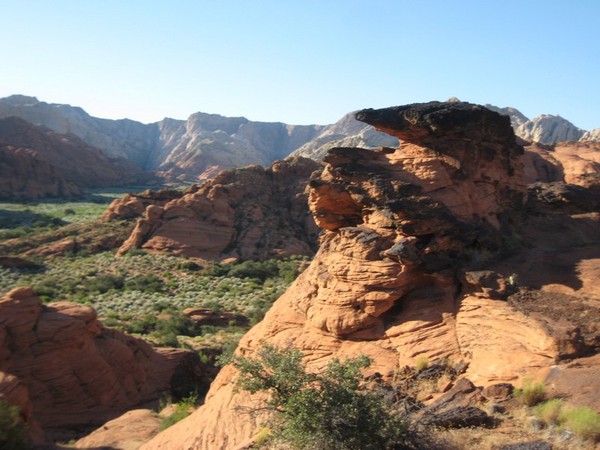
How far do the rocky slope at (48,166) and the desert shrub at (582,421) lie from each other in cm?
8999

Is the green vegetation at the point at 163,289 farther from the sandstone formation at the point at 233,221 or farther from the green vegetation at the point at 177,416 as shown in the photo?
the green vegetation at the point at 177,416

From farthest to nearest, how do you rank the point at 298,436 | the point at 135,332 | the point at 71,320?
1. the point at 135,332
2. the point at 71,320
3. the point at 298,436

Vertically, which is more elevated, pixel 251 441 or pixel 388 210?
pixel 388 210

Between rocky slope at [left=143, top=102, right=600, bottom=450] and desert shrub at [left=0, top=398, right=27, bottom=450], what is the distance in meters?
3.06

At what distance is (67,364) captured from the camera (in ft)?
59.4

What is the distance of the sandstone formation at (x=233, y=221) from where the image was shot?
4575 cm

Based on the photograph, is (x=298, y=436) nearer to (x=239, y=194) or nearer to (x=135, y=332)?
(x=135, y=332)

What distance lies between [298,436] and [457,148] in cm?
881

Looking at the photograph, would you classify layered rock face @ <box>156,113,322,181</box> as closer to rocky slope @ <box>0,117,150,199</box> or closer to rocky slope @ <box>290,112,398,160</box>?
rocky slope @ <box>0,117,150,199</box>

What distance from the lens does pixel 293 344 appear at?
12.3 meters

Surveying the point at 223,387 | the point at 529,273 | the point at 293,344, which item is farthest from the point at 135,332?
the point at 529,273

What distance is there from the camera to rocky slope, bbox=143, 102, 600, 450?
9562mm

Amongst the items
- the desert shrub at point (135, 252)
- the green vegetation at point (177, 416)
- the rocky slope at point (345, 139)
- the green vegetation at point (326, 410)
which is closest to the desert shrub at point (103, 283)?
the desert shrub at point (135, 252)

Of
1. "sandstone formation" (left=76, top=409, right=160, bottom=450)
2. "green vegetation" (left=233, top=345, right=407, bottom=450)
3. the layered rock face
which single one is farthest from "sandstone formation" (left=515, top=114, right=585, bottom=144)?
"green vegetation" (left=233, top=345, right=407, bottom=450)
